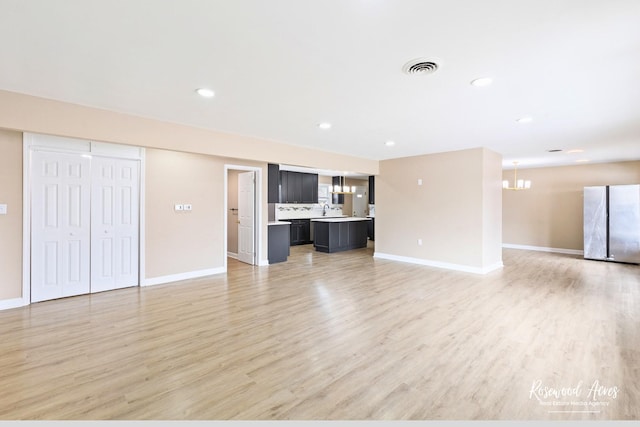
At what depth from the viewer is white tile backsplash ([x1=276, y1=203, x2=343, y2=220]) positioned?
936 centimetres

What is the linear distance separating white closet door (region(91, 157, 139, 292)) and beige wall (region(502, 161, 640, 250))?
977 centimetres

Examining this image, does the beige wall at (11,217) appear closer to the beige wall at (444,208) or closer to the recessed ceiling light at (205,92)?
the recessed ceiling light at (205,92)

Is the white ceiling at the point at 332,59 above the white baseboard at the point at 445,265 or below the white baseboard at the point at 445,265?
above

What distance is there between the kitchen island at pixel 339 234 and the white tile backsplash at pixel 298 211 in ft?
4.67

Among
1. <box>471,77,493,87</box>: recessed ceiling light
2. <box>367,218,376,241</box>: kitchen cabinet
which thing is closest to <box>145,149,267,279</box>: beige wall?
<box>471,77,493,87</box>: recessed ceiling light

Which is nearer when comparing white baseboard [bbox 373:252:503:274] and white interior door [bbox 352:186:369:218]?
white baseboard [bbox 373:252:503:274]

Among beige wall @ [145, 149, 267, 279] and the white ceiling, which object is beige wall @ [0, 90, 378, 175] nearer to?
the white ceiling

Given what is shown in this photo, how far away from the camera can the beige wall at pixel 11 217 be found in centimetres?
349

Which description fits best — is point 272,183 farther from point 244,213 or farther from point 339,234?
point 339,234

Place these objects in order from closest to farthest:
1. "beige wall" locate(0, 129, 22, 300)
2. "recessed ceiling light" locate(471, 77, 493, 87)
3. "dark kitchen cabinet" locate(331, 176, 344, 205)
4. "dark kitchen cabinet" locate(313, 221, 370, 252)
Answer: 1. "recessed ceiling light" locate(471, 77, 493, 87)
2. "beige wall" locate(0, 129, 22, 300)
3. "dark kitchen cabinet" locate(313, 221, 370, 252)
4. "dark kitchen cabinet" locate(331, 176, 344, 205)

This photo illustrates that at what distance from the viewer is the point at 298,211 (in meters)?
9.80

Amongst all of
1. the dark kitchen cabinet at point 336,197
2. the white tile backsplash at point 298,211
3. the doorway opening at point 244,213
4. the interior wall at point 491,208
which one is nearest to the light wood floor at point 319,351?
the interior wall at point 491,208

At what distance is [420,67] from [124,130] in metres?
3.47

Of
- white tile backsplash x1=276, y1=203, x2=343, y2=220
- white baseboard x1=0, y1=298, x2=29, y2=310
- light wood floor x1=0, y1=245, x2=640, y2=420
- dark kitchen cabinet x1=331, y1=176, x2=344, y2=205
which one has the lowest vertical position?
light wood floor x1=0, y1=245, x2=640, y2=420
